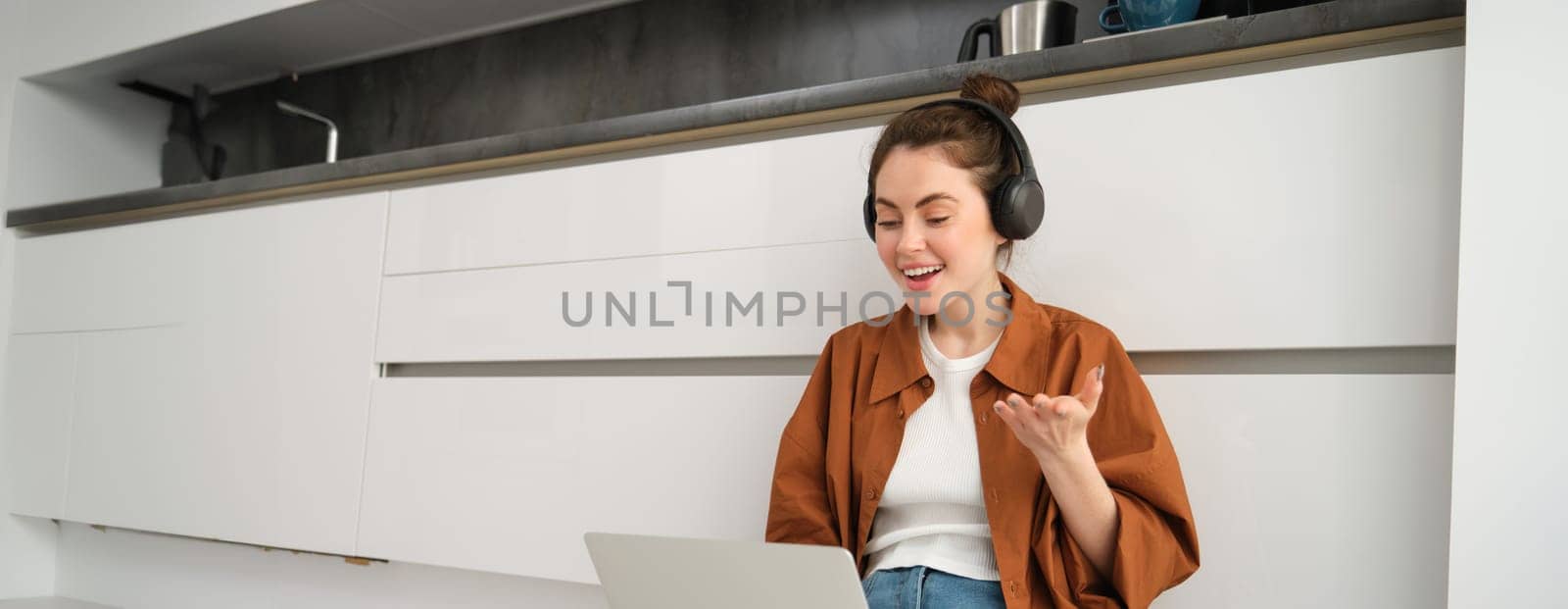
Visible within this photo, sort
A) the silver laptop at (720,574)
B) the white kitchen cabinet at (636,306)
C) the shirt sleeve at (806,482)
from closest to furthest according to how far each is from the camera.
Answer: the silver laptop at (720,574)
the shirt sleeve at (806,482)
the white kitchen cabinet at (636,306)

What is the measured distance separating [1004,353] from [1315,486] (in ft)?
1.22

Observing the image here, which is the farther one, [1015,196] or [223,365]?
[223,365]

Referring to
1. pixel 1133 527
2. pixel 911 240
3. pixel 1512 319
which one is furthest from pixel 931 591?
pixel 1512 319

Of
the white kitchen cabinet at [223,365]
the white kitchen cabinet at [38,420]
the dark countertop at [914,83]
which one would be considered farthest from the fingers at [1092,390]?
the white kitchen cabinet at [38,420]

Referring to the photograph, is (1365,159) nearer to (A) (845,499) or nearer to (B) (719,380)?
(A) (845,499)

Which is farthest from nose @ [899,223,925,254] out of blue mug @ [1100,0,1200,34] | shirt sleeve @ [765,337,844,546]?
blue mug @ [1100,0,1200,34]

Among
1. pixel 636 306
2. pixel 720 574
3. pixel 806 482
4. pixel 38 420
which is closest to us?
pixel 720 574

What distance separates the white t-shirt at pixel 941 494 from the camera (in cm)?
118

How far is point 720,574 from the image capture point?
96 cm

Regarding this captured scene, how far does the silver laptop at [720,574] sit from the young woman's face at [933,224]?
37 centimetres

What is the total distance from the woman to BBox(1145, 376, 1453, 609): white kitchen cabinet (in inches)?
7.9

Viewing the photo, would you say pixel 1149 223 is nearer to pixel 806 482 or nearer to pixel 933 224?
pixel 933 224

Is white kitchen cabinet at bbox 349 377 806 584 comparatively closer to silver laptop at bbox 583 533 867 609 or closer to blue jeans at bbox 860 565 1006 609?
blue jeans at bbox 860 565 1006 609

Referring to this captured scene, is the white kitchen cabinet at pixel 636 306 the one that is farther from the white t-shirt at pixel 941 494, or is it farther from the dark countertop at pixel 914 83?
the white t-shirt at pixel 941 494
